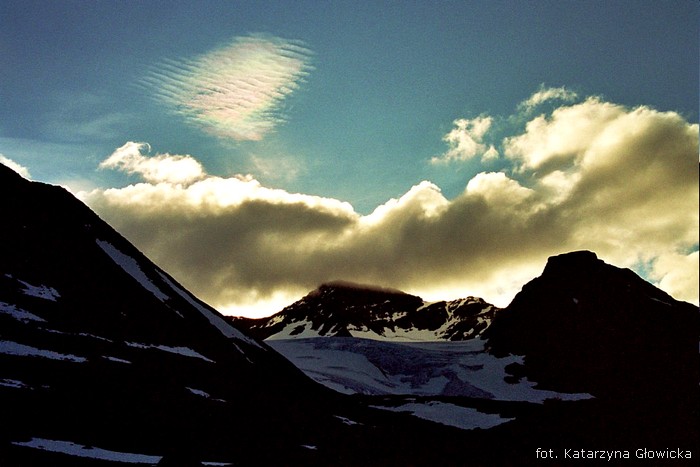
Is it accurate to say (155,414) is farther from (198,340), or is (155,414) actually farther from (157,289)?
(157,289)

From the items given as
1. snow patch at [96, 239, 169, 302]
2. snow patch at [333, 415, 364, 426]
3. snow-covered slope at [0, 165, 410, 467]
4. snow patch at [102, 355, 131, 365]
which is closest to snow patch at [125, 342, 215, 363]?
snow-covered slope at [0, 165, 410, 467]

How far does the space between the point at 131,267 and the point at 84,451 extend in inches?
2768

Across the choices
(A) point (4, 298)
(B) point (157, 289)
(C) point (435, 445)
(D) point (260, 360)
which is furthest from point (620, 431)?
(A) point (4, 298)

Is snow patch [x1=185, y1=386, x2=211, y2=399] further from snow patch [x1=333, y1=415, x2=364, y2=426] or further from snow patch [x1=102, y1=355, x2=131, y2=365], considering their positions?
snow patch [x1=333, y1=415, x2=364, y2=426]

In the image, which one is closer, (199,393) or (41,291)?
(199,393)

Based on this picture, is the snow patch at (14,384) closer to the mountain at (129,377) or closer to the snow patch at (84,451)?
the mountain at (129,377)

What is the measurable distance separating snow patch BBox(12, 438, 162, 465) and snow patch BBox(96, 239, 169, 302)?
59.4m

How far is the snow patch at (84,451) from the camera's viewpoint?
65.1m

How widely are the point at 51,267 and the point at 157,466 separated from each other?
58.9 meters

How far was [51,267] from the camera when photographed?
113m

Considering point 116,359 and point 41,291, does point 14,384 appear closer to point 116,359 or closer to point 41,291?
point 116,359

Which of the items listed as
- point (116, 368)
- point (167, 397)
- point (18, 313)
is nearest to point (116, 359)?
point (116, 368)

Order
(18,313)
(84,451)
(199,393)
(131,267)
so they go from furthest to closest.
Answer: (131,267) < (199,393) < (18,313) < (84,451)

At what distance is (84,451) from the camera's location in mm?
67125
